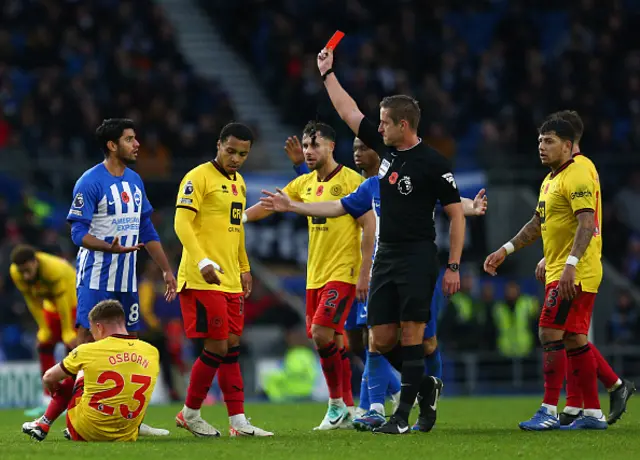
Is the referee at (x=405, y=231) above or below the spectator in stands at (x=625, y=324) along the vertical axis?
above

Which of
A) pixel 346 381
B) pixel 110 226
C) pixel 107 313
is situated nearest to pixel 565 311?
pixel 346 381

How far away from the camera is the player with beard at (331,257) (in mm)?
10727

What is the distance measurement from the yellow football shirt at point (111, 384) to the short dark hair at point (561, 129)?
12.2 ft

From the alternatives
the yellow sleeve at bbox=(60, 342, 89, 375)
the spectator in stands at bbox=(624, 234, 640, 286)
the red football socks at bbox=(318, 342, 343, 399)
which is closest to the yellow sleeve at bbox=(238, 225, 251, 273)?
the red football socks at bbox=(318, 342, 343, 399)

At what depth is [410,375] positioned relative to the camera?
9320mm

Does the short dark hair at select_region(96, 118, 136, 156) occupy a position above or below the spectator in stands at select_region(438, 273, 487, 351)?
above

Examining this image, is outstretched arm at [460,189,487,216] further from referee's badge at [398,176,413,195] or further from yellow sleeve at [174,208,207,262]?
yellow sleeve at [174,208,207,262]

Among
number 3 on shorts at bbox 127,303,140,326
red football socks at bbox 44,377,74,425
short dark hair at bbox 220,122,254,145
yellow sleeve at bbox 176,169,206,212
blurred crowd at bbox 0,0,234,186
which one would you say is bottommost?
red football socks at bbox 44,377,74,425

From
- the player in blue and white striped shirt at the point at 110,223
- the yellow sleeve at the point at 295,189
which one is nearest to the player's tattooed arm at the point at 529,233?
the yellow sleeve at the point at 295,189

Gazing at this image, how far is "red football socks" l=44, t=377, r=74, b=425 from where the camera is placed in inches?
368

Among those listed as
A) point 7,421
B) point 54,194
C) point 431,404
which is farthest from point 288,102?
point 431,404

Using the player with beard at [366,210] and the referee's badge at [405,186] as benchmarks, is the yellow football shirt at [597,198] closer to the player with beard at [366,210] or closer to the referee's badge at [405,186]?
the player with beard at [366,210]

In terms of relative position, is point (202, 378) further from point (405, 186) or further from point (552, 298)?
point (552, 298)

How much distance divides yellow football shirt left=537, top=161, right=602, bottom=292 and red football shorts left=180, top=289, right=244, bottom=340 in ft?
8.76
